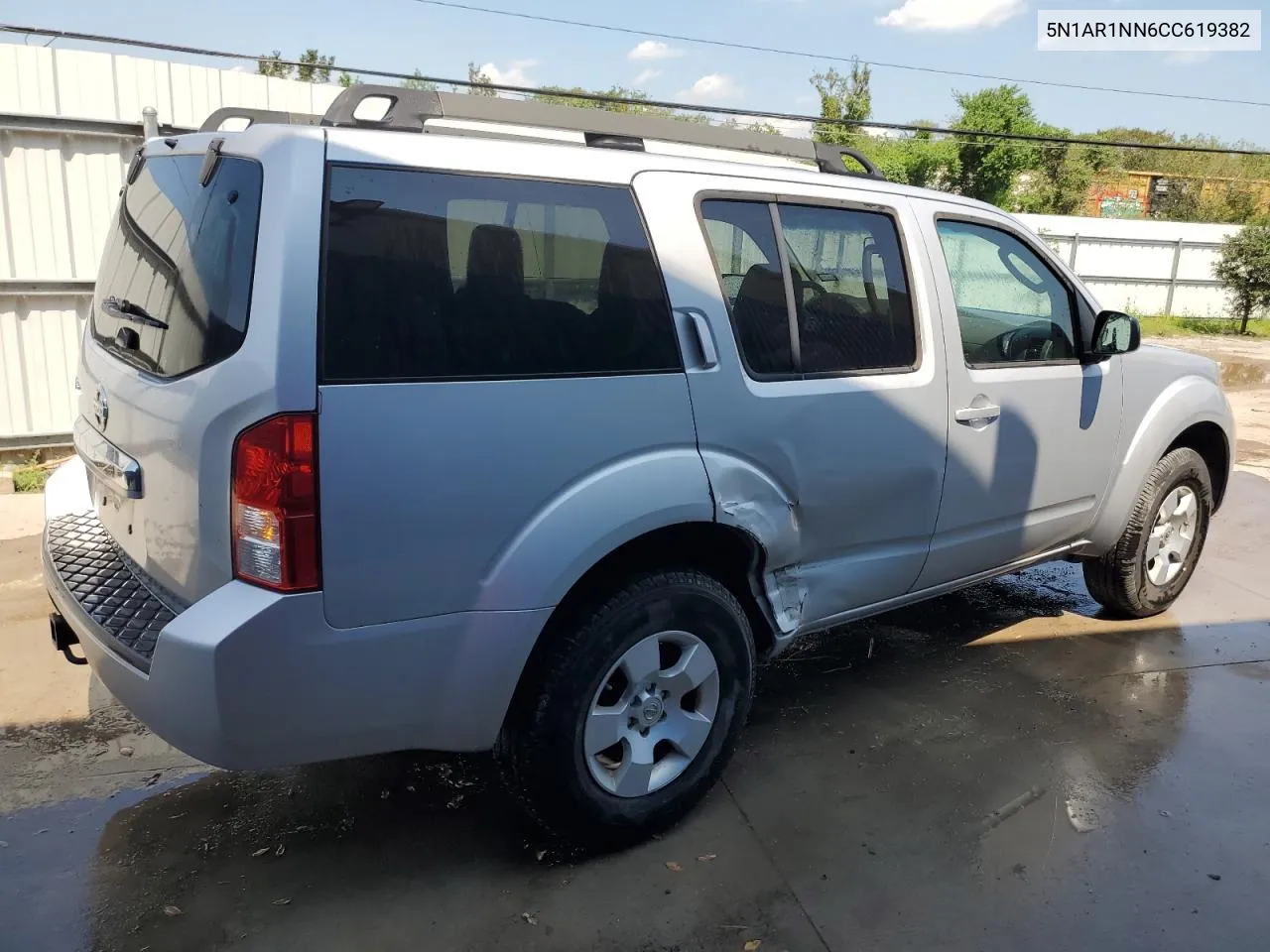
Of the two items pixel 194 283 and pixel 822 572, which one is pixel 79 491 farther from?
pixel 822 572

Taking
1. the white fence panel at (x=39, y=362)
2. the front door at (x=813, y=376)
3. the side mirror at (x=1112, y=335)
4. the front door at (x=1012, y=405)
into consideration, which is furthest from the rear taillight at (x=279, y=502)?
the white fence panel at (x=39, y=362)

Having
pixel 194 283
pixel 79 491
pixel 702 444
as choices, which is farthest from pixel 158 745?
pixel 702 444

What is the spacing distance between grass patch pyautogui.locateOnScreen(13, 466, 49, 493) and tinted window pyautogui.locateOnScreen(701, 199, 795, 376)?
551 centimetres

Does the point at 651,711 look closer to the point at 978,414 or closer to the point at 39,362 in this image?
the point at 978,414

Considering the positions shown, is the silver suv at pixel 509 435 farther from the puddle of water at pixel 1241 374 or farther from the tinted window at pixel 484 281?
the puddle of water at pixel 1241 374

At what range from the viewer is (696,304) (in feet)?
8.91

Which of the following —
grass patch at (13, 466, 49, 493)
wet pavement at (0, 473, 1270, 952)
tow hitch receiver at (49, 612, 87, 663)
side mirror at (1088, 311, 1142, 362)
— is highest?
side mirror at (1088, 311, 1142, 362)

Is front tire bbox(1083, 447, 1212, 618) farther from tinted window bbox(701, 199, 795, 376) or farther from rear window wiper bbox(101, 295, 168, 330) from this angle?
rear window wiper bbox(101, 295, 168, 330)

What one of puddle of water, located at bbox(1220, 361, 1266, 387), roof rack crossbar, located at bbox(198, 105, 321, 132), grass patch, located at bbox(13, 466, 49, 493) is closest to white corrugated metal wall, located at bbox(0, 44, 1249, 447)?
grass patch, located at bbox(13, 466, 49, 493)

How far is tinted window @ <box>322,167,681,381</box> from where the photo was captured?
2.18 m

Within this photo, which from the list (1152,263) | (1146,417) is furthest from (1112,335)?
(1152,263)

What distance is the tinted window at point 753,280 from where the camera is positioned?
2824mm

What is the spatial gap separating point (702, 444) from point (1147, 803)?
6.37ft

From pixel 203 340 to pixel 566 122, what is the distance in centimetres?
125
